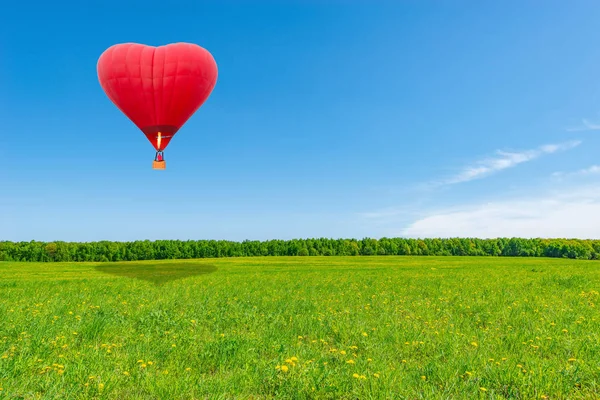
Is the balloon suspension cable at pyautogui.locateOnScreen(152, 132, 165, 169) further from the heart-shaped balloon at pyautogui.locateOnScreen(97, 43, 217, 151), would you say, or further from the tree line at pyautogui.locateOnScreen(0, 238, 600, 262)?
the tree line at pyautogui.locateOnScreen(0, 238, 600, 262)

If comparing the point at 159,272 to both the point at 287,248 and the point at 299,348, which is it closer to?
the point at 299,348

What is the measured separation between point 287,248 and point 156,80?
54.1 m

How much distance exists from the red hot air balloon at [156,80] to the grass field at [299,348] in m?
7.94

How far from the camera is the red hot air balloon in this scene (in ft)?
55.8

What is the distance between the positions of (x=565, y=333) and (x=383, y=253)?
65943 millimetres

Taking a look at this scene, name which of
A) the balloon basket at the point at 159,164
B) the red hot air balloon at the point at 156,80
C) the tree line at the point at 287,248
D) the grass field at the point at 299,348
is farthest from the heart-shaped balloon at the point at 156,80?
the tree line at the point at 287,248

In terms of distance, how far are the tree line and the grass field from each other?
5005cm

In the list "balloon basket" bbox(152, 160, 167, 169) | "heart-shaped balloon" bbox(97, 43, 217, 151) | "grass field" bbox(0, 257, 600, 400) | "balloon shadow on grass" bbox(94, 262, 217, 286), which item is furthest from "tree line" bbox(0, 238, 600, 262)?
"grass field" bbox(0, 257, 600, 400)

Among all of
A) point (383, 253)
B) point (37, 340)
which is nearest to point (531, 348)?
point (37, 340)

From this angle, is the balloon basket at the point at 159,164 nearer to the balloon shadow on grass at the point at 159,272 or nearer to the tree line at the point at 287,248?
the balloon shadow on grass at the point at 159,272

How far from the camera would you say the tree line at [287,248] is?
192 feet

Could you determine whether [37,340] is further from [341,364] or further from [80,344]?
[341,364]

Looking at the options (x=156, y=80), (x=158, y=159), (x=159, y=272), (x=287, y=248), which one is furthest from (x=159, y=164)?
(x=287, y=248)

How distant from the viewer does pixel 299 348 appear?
769 centimetres
